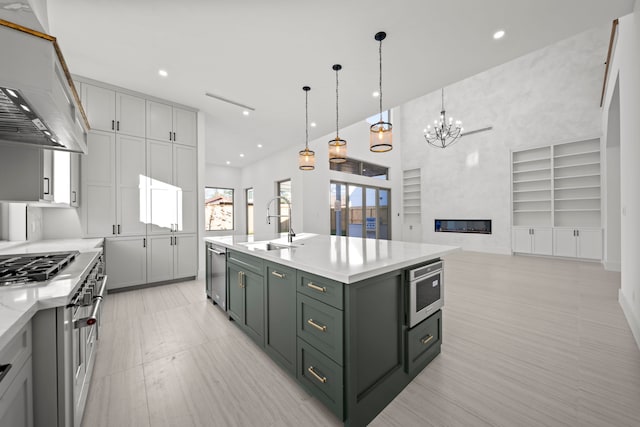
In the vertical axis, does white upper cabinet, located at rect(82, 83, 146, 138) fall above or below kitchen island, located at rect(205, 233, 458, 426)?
above

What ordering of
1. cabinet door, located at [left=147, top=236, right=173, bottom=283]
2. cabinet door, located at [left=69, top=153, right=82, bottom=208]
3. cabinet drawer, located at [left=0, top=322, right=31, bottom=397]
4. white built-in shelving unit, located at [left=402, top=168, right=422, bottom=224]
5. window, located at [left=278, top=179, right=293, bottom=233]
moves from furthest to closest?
1. white built-in shelving unit, located at [left=402, top=168, right=422, bottom=224]
2. window, located at [left=278, top=179, right=293, bottom=233]
3. cabinet door, located at [left=147, top=236, right=173, bottom=283]
4. cabinet door, located at [left=69, top=153, right=82, bottom=208]
5. cabinet drawer, located at [left=0, top=322, right=31, bottom=397]

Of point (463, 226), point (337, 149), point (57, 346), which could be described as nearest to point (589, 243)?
point (463, 226)

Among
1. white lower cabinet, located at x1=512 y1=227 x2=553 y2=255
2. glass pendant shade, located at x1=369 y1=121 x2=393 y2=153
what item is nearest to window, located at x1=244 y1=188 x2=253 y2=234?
glass pendant shade, located at x1=369 y1=121 x2=393 y2=153

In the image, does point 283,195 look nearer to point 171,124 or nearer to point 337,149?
point 171,124

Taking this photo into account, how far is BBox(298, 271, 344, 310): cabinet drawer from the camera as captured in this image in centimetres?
130

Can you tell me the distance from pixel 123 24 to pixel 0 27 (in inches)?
76.8

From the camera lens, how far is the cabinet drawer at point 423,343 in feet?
5.48

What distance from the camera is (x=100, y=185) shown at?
354 cm

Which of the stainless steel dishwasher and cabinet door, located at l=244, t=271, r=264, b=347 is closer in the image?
cabinet door, located at l=244, t=271, r=264, b=347

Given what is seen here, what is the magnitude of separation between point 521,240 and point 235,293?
746 centimetres

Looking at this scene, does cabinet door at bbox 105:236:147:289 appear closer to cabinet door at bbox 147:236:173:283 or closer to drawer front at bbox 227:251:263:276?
cabinet door at bbox 147:236:173:283

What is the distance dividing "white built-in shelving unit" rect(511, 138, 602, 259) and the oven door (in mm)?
6244

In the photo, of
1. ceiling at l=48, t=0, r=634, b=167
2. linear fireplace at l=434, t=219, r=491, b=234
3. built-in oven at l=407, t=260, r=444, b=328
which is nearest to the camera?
built-in oven at l=407, t=260, r=444, b=328

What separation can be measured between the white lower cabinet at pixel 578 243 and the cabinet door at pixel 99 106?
30.7ft
